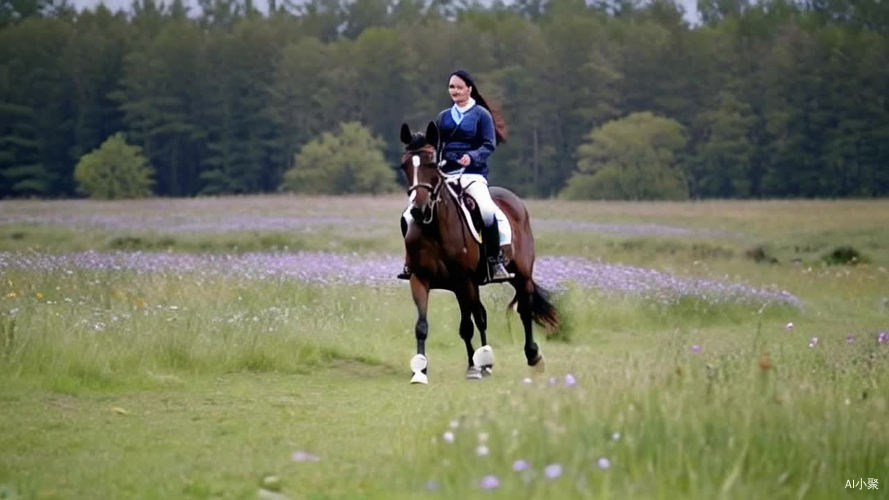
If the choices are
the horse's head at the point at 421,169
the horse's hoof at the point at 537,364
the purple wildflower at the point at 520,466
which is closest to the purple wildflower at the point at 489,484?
the purple wildflower at the point at 520,466

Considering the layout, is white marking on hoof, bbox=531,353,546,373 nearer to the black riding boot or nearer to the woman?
the black riding boot

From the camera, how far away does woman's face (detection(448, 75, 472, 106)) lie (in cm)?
1410

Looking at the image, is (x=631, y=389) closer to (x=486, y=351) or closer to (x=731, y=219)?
(x=486, y=351)

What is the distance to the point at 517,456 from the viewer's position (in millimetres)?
7316

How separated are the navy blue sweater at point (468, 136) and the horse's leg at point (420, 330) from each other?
1.23 meters

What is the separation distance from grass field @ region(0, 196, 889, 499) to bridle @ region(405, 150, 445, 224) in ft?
5.59

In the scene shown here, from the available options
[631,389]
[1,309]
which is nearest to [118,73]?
[1,309]

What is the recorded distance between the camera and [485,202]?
47.2 ft

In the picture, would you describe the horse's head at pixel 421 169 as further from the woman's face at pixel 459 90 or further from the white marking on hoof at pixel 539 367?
the white marking on hoof at pixel 539 367

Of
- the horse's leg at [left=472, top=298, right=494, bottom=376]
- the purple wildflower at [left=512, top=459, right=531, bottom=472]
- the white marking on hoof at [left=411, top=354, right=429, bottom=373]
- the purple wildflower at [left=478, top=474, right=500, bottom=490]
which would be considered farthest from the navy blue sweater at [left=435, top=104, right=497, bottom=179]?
the purple wildflower at [left=478, top=474, right=500, bottom=490]

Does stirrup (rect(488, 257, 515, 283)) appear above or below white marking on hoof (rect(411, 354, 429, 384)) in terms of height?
above

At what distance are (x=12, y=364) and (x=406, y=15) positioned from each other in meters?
82.0

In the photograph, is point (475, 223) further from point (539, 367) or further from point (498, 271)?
point (539, 367)

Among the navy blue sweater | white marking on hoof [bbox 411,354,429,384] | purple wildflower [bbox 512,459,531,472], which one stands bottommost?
white marking on hoof [bbox 411,354,429,384]
